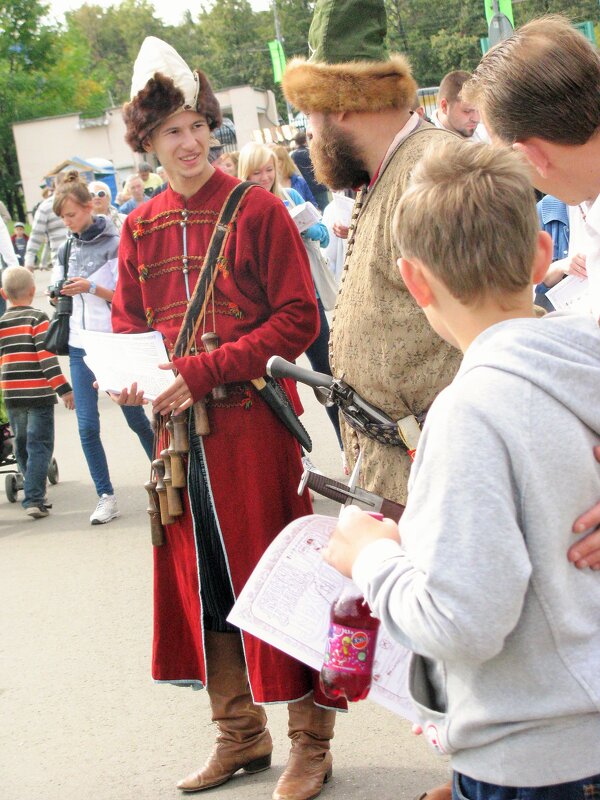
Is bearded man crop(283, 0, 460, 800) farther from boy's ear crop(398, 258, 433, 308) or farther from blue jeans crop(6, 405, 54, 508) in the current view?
blue jeans crop(6, 405, 54, 508)

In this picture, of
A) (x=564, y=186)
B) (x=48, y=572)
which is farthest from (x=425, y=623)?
(x=48, y=572)

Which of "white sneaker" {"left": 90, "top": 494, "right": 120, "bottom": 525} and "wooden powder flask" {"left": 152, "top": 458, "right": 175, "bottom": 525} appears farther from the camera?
"white sneaker" {"left": 90, "top": 494, "right": 120, "bottom": 525}

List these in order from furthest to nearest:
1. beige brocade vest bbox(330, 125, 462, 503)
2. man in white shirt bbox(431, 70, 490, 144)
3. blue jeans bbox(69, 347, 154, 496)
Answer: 1. man in white shirt bbox(431, 70, 490, 144)
2. blue jeans bbox(69, 347, 154, 496)
3. beige brocade vest bbox(330, 125, 462, 503)

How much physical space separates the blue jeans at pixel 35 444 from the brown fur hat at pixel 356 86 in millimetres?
4968

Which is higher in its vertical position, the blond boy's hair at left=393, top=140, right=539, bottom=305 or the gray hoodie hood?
the blond boy's hair at left=393, top=140, right=539, bottom=305

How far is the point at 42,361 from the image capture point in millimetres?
7523

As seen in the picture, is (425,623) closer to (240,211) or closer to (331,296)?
(240,211)

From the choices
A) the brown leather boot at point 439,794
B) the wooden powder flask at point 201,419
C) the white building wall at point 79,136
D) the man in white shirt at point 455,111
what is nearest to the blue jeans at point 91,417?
the man in white shirt at point 455,111

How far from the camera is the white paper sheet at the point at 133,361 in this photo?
11.0 ft

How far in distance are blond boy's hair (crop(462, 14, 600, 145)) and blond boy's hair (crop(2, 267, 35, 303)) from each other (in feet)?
18.8

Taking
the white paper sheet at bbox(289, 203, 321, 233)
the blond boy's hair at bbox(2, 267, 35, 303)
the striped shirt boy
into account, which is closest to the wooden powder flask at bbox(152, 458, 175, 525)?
the white paper sheet at bbox(289, 203, 321, 233)

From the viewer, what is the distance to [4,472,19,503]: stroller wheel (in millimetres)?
8203

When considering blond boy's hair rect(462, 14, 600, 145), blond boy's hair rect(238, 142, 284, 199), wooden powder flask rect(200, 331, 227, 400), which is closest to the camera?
blond boy's hair rect(462, 14, 600, 145)

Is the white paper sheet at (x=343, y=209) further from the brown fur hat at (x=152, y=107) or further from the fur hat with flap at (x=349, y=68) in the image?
the fur hat with flap at (x=349, y=68)
